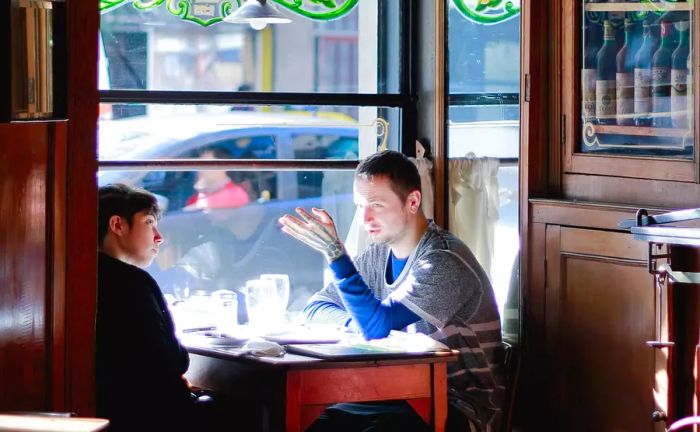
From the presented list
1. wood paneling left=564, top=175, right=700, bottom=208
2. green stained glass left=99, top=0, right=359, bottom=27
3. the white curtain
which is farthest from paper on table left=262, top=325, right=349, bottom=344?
green stained glass left=99, top=0, right=359, bottom=27

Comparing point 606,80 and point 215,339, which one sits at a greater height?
point 606,80

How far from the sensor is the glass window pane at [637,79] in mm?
3688

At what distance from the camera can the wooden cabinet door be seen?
3736 millimetres

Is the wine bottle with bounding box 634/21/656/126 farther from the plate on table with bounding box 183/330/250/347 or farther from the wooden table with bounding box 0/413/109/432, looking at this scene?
the wooden table with bounding box 0/413/109/432

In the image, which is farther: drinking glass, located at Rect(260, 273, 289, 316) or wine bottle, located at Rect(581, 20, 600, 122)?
wine bottle, located at Rect(581, 20, 600, 122)

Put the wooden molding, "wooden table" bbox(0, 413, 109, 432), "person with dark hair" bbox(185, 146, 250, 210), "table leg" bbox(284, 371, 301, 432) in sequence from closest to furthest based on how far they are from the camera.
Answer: "wooden table" bbox(0, 413, 109, 432), "table leg" bbox(284, 371, 301, 432), "person with dark hair" bbox(185, 146, 250, 210), the wooden molding

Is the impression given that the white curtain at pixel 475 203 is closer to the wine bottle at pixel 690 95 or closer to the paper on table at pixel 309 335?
the paper on table at pixel 309 335

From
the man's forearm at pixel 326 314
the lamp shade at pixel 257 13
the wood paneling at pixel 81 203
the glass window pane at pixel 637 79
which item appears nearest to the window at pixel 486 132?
the glass window pane at pixel 637 79

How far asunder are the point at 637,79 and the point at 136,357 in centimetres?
183

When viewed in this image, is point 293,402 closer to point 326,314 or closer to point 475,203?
point 326,314

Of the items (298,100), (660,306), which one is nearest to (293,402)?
(660,306)

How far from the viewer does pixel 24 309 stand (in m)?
2.65

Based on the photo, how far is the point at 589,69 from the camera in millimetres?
4023

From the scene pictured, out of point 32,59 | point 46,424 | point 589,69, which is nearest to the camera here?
point 46,424
